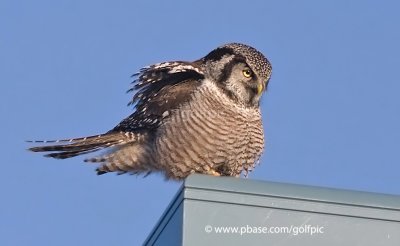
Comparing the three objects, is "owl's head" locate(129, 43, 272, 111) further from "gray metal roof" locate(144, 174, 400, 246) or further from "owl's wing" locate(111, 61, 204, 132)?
"gray metal roof" locate(144, 174, 400, 246)

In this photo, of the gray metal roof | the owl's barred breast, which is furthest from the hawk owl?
the gray metal roof

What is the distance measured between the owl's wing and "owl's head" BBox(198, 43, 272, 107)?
0.53 feet

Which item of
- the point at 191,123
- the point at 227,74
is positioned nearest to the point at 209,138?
the point at 191,123

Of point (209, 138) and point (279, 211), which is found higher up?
point (209, 138)

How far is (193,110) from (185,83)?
437 mm

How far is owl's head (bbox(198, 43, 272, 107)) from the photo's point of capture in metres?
8.31

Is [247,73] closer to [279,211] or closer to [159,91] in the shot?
[159,91]

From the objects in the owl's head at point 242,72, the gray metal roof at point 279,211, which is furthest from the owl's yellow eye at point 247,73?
the gray metal roof at point 279,211

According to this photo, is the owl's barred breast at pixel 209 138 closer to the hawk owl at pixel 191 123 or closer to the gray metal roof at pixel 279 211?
the hawk owl at pixel 191 123

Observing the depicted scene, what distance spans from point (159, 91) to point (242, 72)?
791 millimetres

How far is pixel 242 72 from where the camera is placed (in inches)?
331

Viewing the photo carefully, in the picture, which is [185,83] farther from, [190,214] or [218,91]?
[190,214]

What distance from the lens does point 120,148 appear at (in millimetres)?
8617

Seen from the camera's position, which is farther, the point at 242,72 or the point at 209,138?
the point at 242,72
